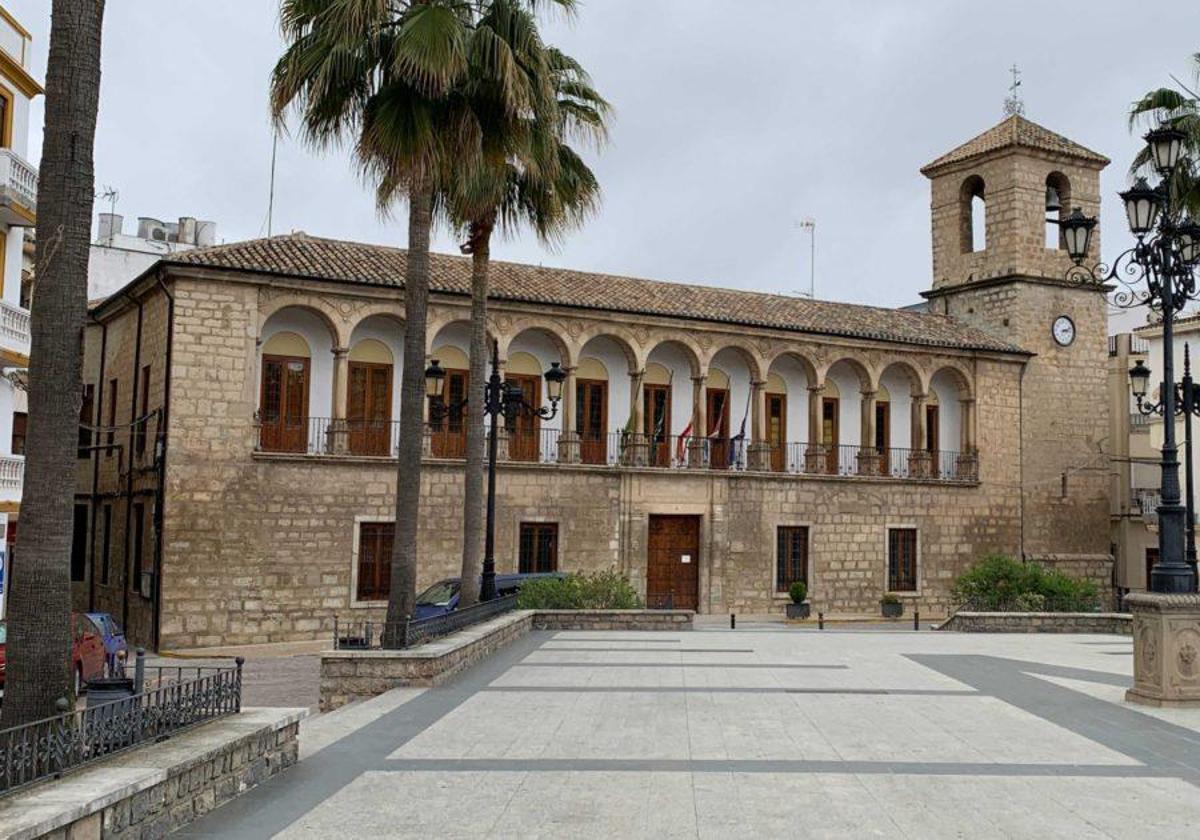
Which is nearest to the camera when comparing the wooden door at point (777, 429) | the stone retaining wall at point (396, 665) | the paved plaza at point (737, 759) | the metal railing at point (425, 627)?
the paved plaza at point (737, 759)

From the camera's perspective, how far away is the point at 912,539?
1395 inches

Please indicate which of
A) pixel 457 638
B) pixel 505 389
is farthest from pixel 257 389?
pixel 457 638

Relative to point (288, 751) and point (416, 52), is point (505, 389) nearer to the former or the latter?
point (416, 52)

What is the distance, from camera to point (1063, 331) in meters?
38.6

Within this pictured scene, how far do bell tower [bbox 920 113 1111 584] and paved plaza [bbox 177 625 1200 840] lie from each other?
2319 centimetres

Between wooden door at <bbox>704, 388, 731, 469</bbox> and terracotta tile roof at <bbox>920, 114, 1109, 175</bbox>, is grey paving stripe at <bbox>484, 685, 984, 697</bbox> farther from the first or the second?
terracotta tile roof at <bbox>920, 114, 1109, 175</bbox>

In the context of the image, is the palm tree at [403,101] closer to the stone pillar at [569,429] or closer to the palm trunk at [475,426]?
the palm trunk at [475,426]

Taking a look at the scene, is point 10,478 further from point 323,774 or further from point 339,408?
point 323,774

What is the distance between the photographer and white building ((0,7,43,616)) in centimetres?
2277

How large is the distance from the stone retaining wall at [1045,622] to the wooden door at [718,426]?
34.5 ft

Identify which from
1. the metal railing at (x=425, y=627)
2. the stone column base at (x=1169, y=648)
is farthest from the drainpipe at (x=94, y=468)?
the stone column base at (x=1169, y=648)

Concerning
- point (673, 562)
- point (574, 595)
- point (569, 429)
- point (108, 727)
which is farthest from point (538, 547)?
point (108, 727)

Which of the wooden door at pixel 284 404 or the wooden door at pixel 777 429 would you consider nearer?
the wooden door at pixel 284 404

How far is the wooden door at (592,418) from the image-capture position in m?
31.7
